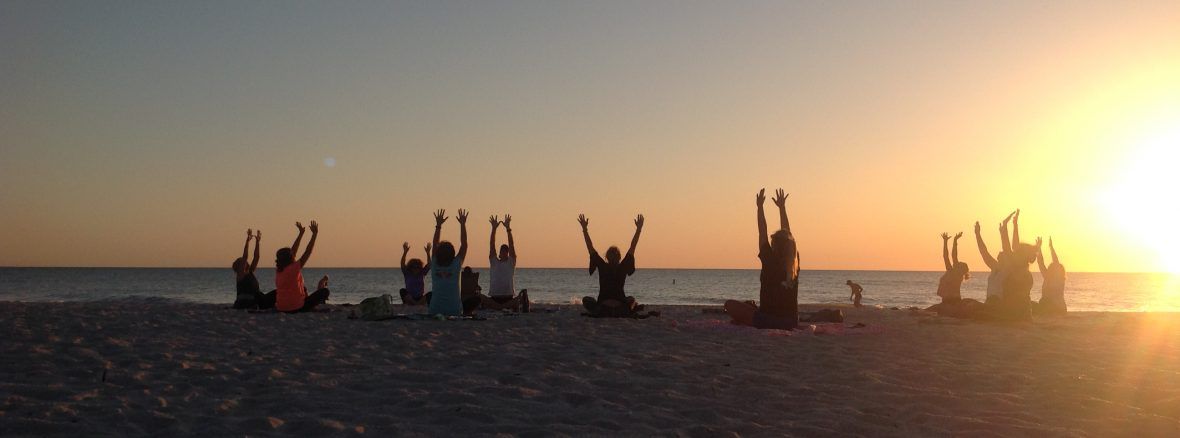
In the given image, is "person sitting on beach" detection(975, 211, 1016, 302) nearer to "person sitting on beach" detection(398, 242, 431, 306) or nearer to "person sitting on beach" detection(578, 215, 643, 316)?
"person sitting on beach" detection(578, 215, 643, 316)

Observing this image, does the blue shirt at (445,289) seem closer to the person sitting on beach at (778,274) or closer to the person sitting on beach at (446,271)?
the person sitting on beach at (446,271)

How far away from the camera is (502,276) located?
53.1 ft

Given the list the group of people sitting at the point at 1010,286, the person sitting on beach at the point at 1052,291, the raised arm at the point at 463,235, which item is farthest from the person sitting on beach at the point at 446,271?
the person sitting on beach at the point at 1052,291

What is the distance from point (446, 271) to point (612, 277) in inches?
124

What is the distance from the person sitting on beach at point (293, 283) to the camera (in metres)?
13.8

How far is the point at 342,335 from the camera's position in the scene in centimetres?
1059

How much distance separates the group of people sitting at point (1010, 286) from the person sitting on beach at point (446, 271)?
978 cm

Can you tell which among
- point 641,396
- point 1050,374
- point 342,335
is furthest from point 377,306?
point 1050,374

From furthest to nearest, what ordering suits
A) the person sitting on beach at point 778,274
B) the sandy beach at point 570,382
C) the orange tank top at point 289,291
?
the orange tank top at point 289,291
the person sitting on beach at point 778,274
the sandy beach at point 570,382

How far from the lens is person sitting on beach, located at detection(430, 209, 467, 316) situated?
1252 centimetres

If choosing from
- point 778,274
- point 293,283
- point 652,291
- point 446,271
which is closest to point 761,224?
point 778,274

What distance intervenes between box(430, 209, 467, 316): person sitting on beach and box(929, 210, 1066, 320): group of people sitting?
32.1 feet

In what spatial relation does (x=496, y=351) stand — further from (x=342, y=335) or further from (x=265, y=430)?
(x=265, y=430)

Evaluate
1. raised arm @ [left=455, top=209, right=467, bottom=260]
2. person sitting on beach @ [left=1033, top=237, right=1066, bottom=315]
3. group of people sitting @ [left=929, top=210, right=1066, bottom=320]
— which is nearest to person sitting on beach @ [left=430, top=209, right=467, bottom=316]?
raised arm @ [left=455, top=209, right=467, bottom=260]
